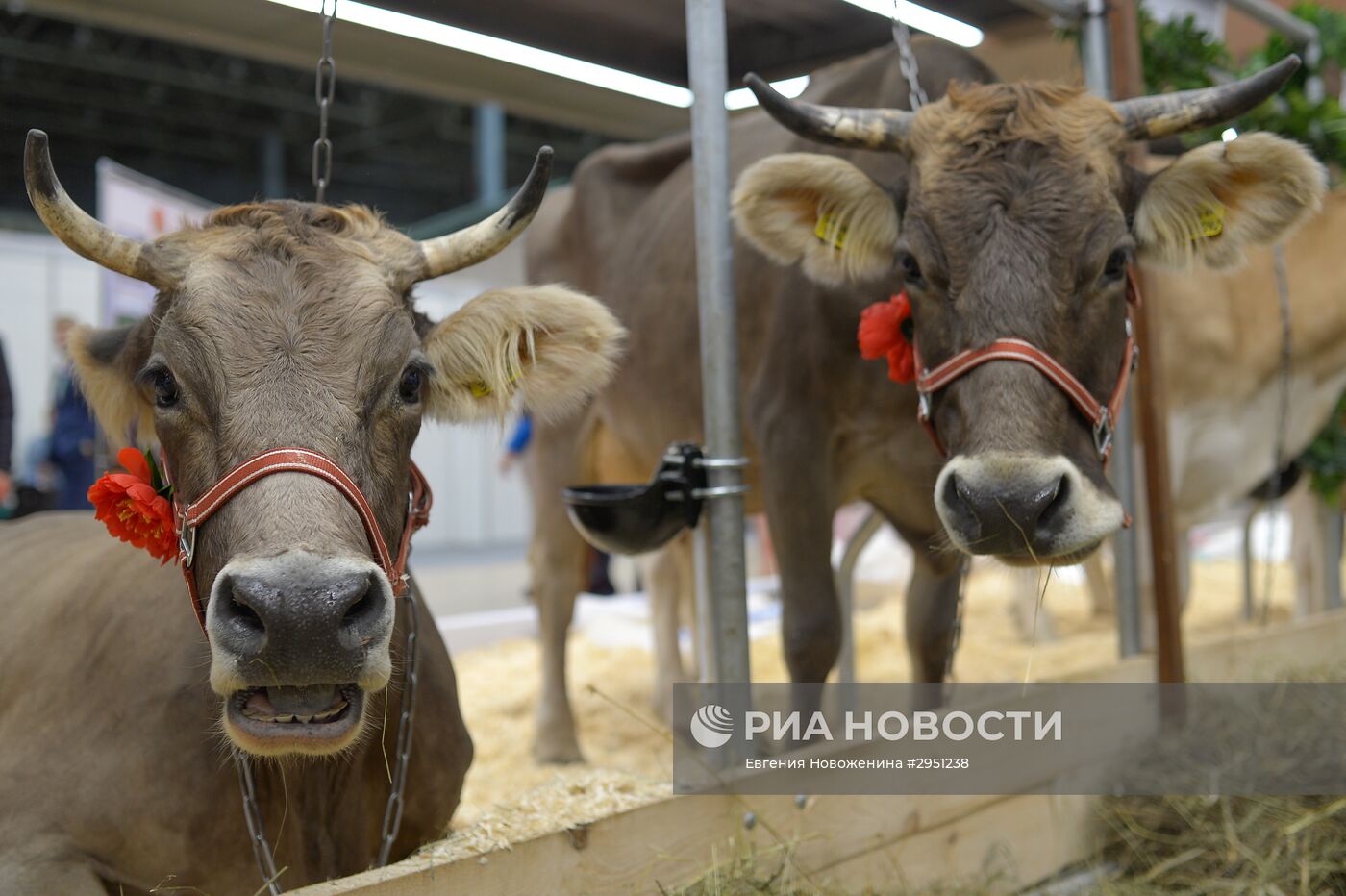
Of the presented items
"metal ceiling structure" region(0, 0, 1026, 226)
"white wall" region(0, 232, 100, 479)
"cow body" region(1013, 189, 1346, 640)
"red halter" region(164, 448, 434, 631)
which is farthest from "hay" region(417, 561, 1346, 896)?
"white wall" region(0, 232, 100, 479)

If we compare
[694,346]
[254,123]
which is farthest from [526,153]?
[694,346]

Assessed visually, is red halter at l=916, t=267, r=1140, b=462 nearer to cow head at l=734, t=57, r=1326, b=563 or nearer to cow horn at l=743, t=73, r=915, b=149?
cow head at l=734, t=57, r=1326, b=563

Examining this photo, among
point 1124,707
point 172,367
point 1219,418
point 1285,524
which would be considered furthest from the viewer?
point 1285,524

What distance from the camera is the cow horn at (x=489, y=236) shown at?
2232mm

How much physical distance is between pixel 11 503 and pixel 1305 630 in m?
5.60

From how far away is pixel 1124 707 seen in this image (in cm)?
350

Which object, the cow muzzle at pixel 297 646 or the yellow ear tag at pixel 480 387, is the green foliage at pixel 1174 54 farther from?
the cow muzzle at pixel 297 646

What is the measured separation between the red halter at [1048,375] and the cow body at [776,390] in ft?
1.47

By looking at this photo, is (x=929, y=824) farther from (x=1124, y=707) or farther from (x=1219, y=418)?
(x=1219, y=418)

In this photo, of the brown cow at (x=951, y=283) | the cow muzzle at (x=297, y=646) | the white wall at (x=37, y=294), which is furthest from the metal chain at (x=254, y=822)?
the white wall at (x=37, y=294)

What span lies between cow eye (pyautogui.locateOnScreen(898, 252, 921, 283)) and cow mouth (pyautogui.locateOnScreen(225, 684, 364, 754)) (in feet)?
5.30

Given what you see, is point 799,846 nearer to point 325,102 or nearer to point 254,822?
point 254,822

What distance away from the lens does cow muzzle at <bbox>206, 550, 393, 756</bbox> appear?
1.70m

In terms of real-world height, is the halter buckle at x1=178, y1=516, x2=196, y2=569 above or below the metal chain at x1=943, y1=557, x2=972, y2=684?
above
